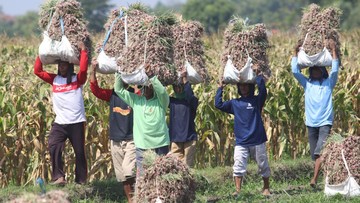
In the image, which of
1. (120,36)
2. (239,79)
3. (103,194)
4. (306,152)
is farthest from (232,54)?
(306,152)

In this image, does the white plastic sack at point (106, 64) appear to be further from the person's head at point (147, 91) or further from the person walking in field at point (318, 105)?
the person walking in field at point (318, 105)

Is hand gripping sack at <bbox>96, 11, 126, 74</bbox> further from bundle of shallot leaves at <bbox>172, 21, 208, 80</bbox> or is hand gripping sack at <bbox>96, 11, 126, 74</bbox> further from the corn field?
the corn field

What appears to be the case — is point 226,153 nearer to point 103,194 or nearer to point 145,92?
point 103,194

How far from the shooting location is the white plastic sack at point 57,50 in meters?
11.8

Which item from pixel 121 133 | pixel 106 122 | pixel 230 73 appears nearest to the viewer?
pixel 121 133

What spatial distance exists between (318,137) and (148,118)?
134 inches

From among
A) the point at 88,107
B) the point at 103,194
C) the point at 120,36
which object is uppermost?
the point at 120,36

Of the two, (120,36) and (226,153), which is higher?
(120,36)

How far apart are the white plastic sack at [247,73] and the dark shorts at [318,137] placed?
161 centimetres

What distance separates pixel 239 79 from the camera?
12195mm

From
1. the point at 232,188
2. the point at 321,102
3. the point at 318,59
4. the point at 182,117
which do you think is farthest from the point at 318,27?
the point at 232,188

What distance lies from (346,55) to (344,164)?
8.42 metres

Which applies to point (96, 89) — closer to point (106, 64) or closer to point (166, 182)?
point (106, 64)

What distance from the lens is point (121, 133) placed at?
38.9 feet
